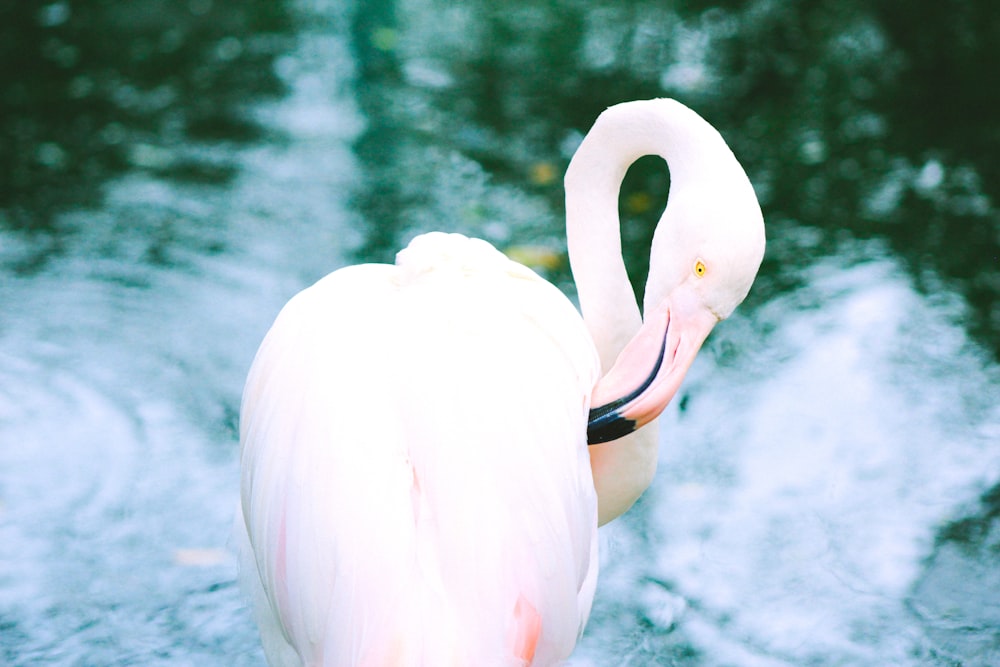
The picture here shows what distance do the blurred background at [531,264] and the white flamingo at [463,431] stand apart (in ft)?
2.47

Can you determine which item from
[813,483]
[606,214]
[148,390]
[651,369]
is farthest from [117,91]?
[651,369]

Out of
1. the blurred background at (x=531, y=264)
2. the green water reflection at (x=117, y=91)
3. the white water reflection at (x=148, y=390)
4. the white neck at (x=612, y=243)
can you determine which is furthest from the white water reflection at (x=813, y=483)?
the green water reflection at (x=117, y=91)

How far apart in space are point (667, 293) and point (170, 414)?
1904mm

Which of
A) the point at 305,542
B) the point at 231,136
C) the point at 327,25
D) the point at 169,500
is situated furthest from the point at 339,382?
the point at 327,25

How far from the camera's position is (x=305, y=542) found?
6.66ft

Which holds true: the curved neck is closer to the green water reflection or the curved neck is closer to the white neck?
the white neck

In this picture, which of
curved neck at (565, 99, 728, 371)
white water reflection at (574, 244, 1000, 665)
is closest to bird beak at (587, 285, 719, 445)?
curved neck at (565, 99, 728, 371)

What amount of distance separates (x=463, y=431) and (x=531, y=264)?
2.41 m

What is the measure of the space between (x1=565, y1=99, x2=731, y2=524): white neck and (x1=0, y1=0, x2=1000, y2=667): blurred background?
20.1 inches

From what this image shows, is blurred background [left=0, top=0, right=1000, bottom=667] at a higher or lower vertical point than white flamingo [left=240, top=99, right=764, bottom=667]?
lower

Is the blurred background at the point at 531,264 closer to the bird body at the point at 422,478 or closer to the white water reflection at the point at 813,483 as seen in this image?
the white water reflection at the point at 813,483

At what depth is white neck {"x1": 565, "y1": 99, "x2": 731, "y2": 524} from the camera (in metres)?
2.71

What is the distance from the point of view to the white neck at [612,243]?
8.89ft

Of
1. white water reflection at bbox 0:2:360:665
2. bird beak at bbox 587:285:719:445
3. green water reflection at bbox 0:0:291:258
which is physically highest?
bird beak at bbox 587:285:719:445
